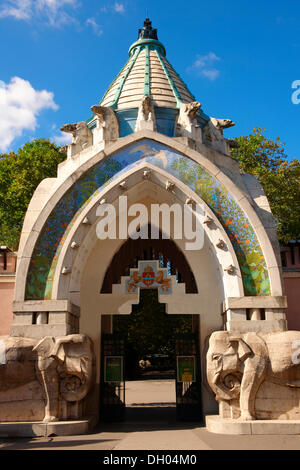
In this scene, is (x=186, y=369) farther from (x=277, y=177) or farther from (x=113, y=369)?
(x=277, y=177)

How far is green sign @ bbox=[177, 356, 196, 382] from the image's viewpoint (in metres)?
11.6

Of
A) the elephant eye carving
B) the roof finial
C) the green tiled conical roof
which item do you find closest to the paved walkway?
the elephant eye carving

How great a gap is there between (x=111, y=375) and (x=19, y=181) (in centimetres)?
1481

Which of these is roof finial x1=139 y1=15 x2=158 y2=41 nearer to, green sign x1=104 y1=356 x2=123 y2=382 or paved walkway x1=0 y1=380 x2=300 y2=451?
green sign x1=104 y1=356 x2=123 y2=382

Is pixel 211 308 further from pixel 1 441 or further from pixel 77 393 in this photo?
pixel 1 441

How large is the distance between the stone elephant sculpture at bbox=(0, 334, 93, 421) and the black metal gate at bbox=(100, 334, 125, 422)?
2085 millimetres

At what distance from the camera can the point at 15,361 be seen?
30.5 feet

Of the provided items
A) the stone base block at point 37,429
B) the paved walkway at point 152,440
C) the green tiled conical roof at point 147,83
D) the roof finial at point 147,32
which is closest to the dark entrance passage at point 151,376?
the paved walkway at point 152,440

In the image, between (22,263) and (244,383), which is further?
(22,263)

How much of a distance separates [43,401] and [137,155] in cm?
648

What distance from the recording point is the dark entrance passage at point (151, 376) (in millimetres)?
11617

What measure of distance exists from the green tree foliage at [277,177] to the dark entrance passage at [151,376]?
7679mm

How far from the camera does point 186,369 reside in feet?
38.3

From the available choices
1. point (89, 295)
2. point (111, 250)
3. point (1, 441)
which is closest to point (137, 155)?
point (111, 250)
